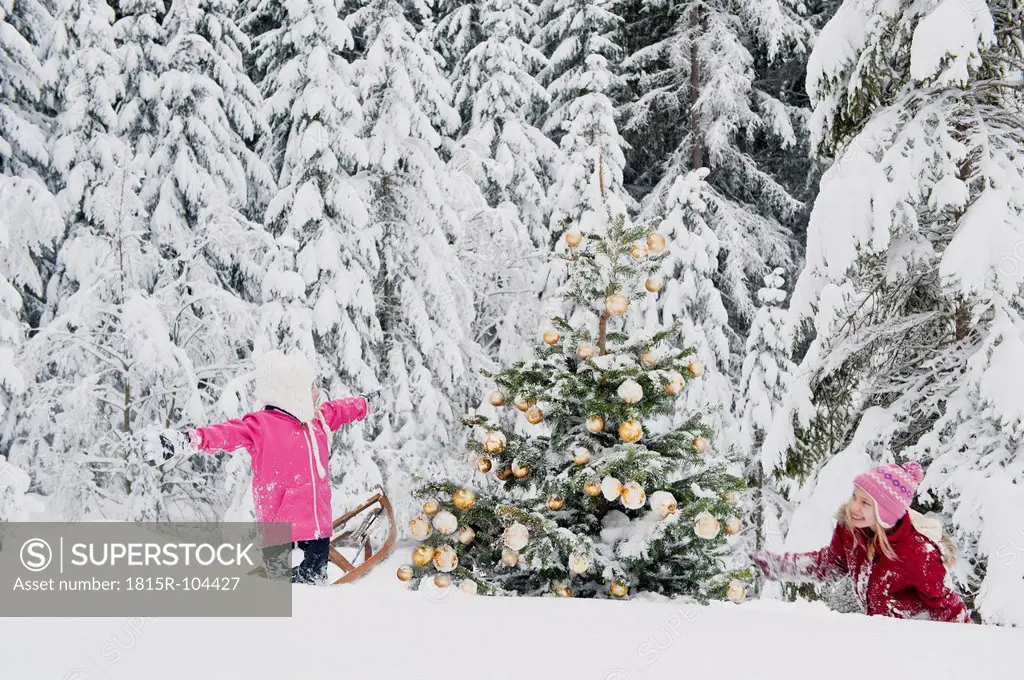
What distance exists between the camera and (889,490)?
158 inches

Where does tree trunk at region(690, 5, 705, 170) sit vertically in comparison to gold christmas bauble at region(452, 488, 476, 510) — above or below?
above

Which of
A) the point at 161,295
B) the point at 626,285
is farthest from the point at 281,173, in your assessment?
the point at 626,285

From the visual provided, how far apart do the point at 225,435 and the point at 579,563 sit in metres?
2.15

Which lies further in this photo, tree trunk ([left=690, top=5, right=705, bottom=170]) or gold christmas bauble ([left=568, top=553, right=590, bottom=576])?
tree trunk ([left=690, top=5, right=705, bottom=170])

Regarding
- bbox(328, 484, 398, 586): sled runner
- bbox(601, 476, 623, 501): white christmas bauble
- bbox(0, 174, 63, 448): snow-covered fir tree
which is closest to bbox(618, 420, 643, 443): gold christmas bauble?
bbox(601, 476, 623, 501): white christmas bauble

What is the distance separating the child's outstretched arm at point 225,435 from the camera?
4.38 meters

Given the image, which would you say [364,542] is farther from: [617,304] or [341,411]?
[617,304]

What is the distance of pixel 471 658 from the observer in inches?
110

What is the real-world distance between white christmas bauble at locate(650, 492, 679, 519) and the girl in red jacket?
0.87m

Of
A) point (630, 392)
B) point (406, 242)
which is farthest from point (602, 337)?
point (406, 242)

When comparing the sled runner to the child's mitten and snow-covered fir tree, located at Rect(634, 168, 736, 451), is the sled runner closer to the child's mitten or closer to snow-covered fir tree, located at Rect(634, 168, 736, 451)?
the child's mitten

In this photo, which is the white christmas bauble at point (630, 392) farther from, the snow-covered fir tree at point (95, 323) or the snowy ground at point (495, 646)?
the snow-covered fir tree at point (95, 323)

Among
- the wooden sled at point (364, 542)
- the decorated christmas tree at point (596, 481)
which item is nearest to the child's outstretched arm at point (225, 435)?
the wooden sled at point (364, 542)

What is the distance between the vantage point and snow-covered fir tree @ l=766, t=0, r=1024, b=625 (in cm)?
561
